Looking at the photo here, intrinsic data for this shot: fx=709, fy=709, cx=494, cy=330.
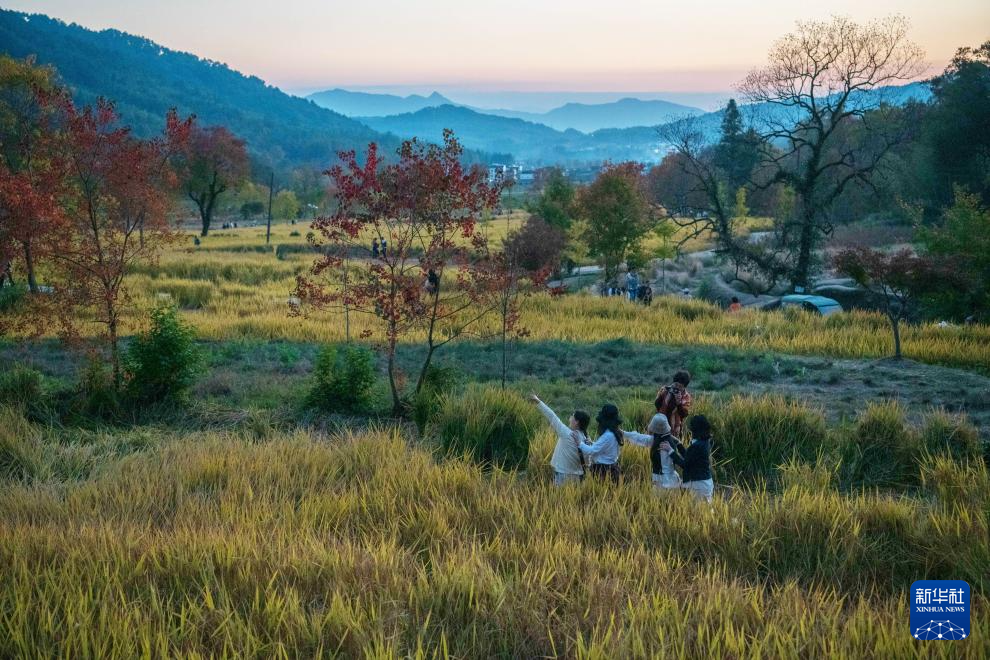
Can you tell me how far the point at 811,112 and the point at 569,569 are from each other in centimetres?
2864

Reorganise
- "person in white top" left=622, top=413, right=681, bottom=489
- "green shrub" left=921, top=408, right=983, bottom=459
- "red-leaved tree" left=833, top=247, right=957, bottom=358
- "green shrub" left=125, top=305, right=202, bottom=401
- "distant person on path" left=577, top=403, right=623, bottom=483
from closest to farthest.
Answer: "person in white top" left=622, top=413, right=681, bottom=489, "distant person on path" left=577, top=403, right=623, bottom=483, "green shrub" left=921, top=408, right=983, bottom=459, "green shrub" left=125, top=305, right=202, bottom=401, "red-leaved tree" left=833, top=247, right=957, bottom=358

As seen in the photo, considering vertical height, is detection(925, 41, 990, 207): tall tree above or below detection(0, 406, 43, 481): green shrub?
above

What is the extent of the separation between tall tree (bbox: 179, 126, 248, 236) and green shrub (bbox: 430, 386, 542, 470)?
48834 mm

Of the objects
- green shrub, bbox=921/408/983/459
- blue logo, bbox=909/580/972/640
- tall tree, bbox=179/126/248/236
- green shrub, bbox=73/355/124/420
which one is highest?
tall tree, bbox=179/126/248/236

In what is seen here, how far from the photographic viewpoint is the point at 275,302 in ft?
78.3

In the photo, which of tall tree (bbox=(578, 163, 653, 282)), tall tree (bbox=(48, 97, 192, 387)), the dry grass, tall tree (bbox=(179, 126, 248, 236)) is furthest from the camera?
tall tree (bbox=(179, 126, 248, 236))

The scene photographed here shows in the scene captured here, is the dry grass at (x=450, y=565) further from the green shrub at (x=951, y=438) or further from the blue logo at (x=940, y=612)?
the green shrub at (x=951, y=438)

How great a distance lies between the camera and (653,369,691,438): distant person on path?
8461 millimetres

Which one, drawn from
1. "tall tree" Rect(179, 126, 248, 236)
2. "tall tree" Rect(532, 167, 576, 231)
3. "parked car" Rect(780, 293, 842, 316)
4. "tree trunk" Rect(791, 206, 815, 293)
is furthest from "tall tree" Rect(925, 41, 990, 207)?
"tall tree" Rect(179, 126, 248, 236)

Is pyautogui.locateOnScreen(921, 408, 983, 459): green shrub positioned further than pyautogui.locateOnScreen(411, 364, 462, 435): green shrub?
No

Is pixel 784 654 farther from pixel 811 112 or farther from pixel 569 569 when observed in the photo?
pixel 811 112

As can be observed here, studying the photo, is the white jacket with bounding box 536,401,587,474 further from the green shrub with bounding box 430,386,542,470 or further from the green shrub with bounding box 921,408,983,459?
the green shrub with bounding box 921,408,983,459

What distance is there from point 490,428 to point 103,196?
8.52 meters

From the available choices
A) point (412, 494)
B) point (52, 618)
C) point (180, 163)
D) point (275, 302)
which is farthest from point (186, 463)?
point (180, 163)
